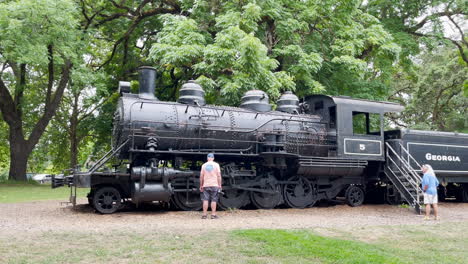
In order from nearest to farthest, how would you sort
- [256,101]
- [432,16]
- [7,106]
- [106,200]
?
1. [106,200]
2. [256,101]
3. [432,16]
4. [7,106]

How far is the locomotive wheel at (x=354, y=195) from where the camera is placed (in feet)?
47.8

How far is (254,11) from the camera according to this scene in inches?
629

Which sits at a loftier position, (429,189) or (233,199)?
(429,189)

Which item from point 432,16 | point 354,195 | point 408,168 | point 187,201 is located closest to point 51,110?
point 187,201

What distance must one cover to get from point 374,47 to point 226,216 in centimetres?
1189

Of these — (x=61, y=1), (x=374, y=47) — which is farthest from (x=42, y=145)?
(x=374, y=47)

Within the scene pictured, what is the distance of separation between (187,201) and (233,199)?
1.47 meters

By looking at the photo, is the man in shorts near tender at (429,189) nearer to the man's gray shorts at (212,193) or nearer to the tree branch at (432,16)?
the man's gray shorts at (212,193)

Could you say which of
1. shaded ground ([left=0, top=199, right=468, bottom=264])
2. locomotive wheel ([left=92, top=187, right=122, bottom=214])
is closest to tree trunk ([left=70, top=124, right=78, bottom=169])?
shaded ground ([left=0, top=199, right=468, bottom=264])

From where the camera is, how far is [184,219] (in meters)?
10.3

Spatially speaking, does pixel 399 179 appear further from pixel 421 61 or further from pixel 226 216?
pixel 421 61

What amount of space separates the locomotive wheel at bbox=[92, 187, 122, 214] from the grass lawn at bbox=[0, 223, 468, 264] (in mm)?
3269

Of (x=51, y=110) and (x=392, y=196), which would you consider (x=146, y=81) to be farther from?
(x=51, y=110)

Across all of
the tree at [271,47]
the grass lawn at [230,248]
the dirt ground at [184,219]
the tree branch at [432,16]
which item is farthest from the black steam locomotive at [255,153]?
the tree branch at [432,16]
